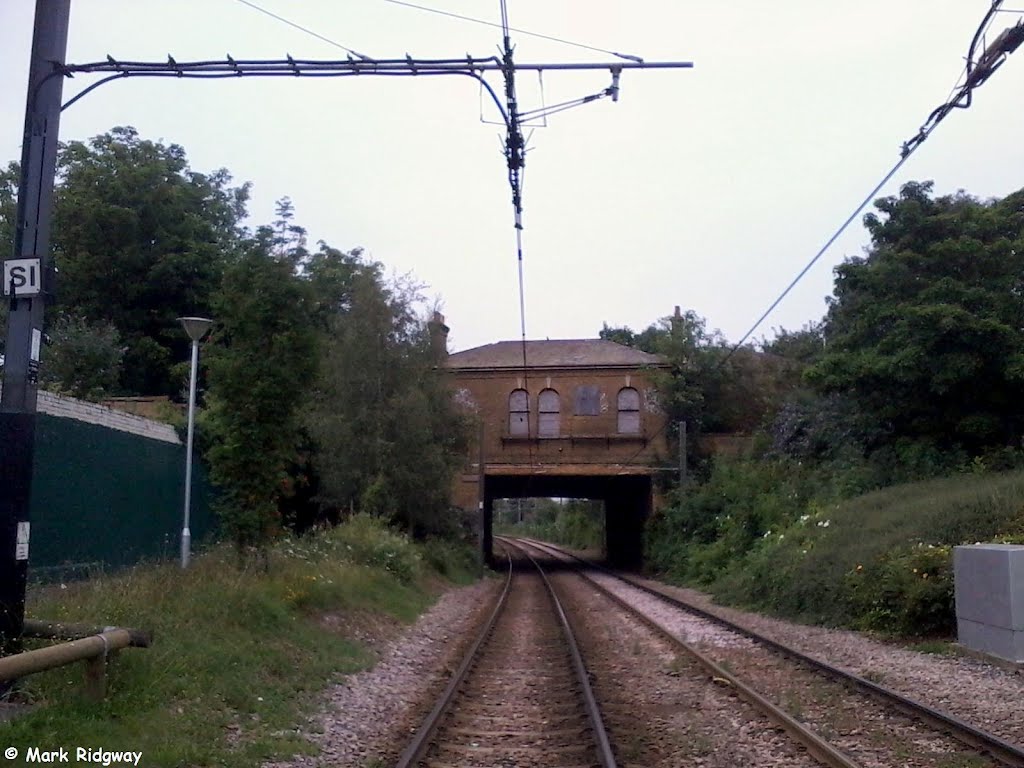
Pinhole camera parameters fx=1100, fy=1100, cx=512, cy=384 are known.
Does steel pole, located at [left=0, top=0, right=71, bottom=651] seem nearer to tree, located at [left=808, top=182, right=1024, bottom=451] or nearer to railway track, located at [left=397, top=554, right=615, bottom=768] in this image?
railway track, located at [left=397, top=554, right=615, bottom=768]

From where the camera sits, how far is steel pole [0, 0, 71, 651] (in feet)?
32.1

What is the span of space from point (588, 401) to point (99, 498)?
2889cm

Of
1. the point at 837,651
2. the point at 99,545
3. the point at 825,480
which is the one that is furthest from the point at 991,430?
the point at 99,545

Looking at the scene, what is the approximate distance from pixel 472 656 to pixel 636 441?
3024 cm

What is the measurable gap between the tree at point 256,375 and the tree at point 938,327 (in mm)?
15367

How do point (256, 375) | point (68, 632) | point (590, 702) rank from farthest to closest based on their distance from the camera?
1. point (256, 375)
2. point (590, 702)
3. point (68, 632)

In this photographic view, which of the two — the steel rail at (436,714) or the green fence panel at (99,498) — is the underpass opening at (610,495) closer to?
the green fence panel at (99,498)

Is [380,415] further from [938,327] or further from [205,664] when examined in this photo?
[205,664]

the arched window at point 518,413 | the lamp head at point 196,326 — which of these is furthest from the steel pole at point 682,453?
the lamp head at point 196,326

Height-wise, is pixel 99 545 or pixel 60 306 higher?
pixel 60 306

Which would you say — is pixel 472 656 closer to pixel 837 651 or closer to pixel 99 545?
pixel 837 651

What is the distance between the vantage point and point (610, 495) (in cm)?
5634

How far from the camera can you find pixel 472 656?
15883 millimetres

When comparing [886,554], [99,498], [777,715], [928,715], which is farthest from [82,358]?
[928,715]
